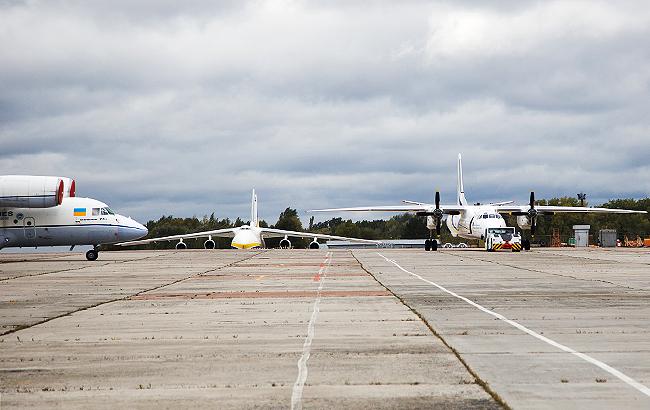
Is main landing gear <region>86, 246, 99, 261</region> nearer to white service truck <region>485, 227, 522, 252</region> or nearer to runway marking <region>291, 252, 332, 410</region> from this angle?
white service truck <region>485, 227, 522, 252</region>

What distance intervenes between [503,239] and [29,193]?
3447cm

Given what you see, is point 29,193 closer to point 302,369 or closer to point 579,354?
point 302,369

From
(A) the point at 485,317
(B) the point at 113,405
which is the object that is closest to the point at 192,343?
(B) the point at 113,405

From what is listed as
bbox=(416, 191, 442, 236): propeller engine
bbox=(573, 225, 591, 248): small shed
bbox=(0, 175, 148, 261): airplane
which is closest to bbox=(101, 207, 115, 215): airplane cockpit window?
bbox=(0, 175, 148, 261): airplane

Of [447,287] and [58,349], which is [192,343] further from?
[447,287]

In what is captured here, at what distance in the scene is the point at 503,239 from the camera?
203 feet

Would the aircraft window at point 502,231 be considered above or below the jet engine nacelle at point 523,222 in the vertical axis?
below

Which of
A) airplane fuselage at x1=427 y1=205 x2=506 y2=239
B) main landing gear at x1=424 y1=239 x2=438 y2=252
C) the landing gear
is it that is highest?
airplane fuselage at x1=427 y1=205 x2=506 y2=239

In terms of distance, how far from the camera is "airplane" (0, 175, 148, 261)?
42312 millimetres

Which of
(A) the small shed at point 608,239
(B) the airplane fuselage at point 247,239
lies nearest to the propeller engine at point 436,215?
(B) the airplane fuselage at point 247,239

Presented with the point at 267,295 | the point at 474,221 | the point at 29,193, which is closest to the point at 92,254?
the point at 29,193

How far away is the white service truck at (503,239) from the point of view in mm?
61594

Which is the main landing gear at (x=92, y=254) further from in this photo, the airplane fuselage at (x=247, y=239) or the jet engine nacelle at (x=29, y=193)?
the airplane fuselage at (x=247, y=239)

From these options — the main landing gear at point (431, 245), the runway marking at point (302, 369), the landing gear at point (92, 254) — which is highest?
the main landing gear at point (431, 245)
